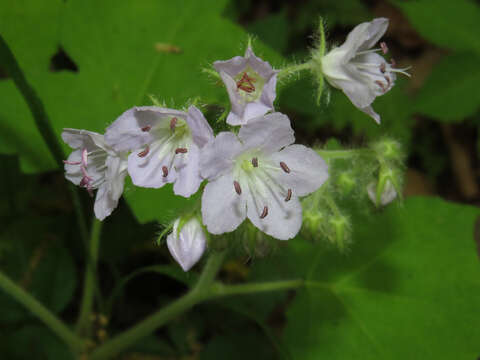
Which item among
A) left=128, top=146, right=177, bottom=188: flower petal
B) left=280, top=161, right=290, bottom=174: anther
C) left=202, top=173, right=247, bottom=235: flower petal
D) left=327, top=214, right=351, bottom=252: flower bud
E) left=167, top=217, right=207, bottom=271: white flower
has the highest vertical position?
left=128, top=146, right=177, bottom=188: flower petal

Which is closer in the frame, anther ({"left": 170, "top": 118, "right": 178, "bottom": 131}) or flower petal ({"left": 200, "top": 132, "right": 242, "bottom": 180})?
flower petal ({"left": 200, "top": 132, "right": 242, "bottom": 180})

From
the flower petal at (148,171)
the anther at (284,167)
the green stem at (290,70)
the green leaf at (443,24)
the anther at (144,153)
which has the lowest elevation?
the green leaf at (443,24)

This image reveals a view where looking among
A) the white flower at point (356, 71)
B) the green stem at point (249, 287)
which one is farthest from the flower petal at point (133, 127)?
the green stem at point (249, 287)

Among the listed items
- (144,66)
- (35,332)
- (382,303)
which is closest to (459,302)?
(382,303)

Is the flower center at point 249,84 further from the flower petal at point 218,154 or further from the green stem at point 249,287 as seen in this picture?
the green stem at point 249,287

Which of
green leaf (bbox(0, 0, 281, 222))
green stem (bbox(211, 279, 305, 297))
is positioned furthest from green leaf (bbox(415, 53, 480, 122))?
green stem (bbox(211, 279, 305, 297))

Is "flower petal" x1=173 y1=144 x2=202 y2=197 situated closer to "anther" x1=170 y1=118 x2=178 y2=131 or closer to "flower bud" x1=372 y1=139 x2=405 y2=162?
"anther" x1=170 y1=118 x2=178 y2=131

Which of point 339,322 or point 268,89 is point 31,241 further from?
point 268,89
